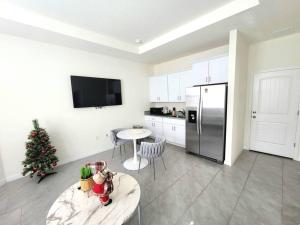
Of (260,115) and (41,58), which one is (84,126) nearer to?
(41,58)

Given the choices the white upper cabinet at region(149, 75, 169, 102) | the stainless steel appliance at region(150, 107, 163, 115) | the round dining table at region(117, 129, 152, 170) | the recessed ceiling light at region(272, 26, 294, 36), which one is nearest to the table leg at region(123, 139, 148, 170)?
the round dining table at region(117, 129, 152, 170)

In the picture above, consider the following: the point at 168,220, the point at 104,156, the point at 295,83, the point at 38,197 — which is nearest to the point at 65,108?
the point at 104,156

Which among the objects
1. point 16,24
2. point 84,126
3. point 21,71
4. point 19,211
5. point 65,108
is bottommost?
point 19,211

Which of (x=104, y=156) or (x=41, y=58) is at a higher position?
(x=41, y=58)

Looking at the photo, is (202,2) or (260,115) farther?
(260,115)

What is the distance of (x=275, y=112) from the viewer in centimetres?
319

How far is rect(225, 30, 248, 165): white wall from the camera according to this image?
2.64 m

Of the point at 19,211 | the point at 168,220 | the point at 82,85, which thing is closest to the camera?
the point at 168,220

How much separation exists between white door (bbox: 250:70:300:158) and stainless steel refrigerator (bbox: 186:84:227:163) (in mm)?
1275

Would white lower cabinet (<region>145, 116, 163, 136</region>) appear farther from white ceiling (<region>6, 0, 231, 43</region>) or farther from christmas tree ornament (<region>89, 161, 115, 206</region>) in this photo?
christmas tree ornament (<region>89, 161, 115, 206</region>)

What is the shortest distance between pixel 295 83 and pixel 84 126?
486 cm

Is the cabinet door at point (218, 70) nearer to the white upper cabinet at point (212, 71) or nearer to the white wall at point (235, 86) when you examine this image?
the white upper cabinet at point (212, 71)

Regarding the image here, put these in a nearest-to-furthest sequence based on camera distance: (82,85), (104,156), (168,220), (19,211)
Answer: (168,220) → (19,211) → (82,85) → (104,156)

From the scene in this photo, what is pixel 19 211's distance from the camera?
1.93 m
